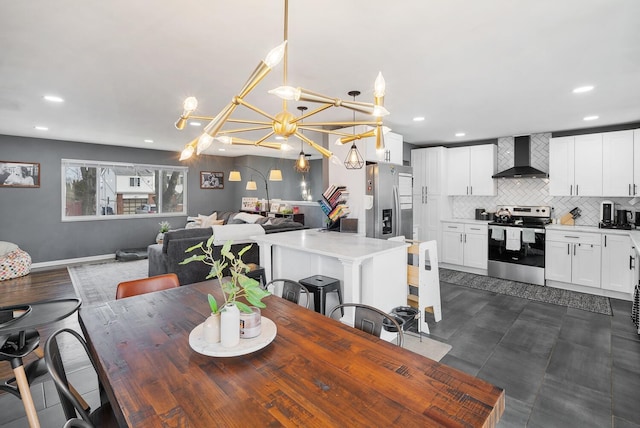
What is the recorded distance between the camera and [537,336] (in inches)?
128

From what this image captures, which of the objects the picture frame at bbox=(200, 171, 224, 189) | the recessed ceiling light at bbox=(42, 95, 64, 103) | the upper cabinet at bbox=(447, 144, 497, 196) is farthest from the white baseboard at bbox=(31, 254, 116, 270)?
the upper cabinet at bbox=(447, 144, 497, 196)

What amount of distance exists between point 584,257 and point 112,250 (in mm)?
8895

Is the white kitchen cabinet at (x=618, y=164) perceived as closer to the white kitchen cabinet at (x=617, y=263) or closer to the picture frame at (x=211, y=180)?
the white kitchen cabinet at (x=617, y=263)

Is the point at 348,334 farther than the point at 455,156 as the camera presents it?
No

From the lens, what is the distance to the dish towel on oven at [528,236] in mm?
4965

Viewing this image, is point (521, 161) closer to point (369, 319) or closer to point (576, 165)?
point (576, 165)

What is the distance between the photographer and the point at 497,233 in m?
5.31

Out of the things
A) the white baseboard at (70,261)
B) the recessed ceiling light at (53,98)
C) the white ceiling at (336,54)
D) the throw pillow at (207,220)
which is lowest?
the white baseboard at (70,261)

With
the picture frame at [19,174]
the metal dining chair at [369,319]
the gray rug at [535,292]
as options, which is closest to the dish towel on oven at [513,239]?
the gray rug at [535,292]

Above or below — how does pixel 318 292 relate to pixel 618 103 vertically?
below

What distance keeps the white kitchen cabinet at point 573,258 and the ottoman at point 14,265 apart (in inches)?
341

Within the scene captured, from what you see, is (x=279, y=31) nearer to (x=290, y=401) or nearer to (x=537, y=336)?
(x=290, y=401)

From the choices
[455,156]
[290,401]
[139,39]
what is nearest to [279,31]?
[139,39]

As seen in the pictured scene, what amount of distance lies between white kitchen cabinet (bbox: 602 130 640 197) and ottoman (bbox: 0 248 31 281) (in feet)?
30.9
